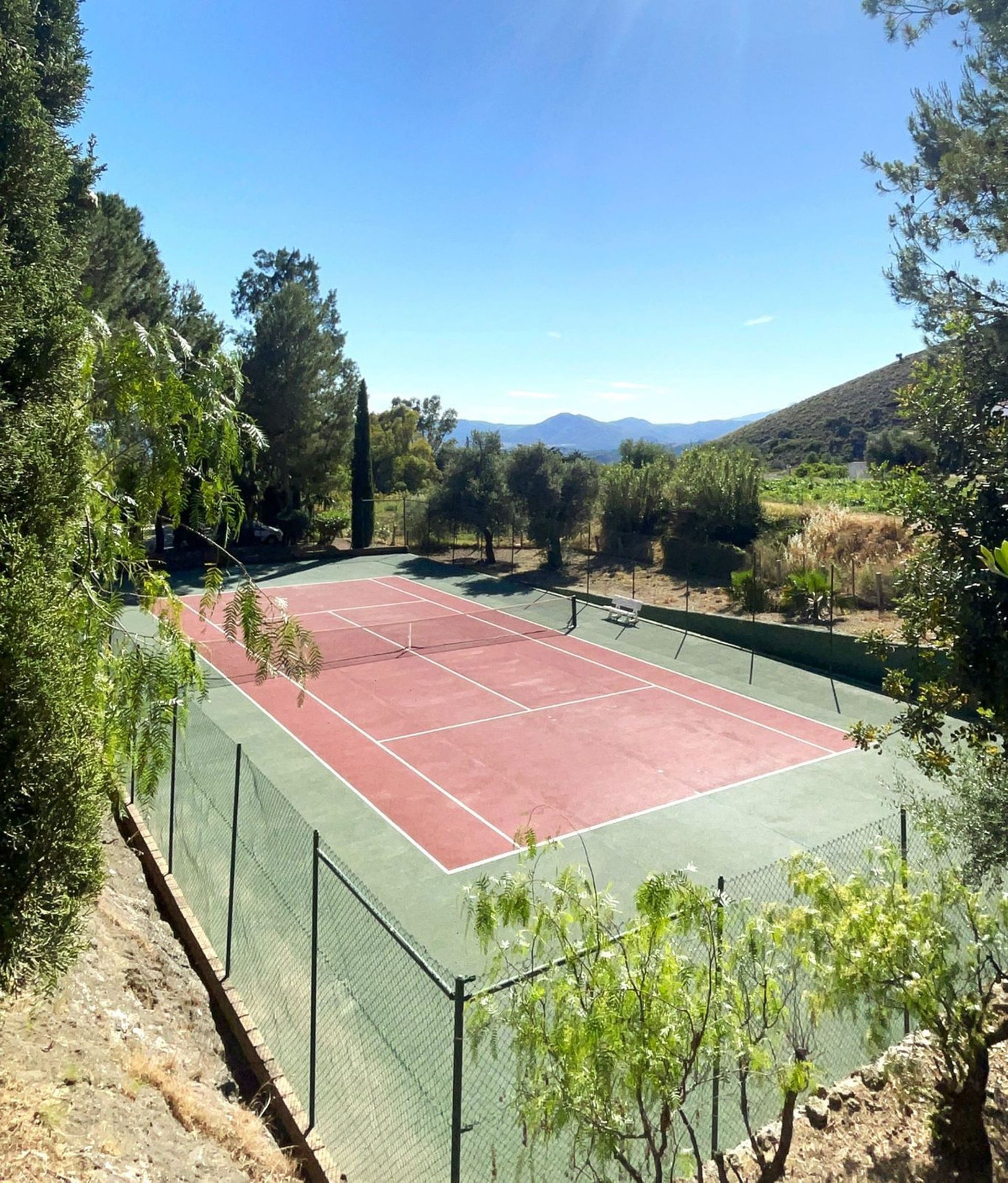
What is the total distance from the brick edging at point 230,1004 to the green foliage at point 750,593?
17.9 m

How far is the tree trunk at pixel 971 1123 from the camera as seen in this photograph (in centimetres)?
481

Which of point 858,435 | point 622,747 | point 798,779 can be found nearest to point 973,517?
point 798,779

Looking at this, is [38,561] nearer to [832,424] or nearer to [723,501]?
[723,501]

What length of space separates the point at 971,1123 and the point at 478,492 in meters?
29.4

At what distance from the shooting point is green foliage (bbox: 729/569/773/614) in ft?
78.5

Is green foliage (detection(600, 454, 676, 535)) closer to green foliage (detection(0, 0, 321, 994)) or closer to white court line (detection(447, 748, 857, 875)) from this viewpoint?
white court line (detection(447, 748, 857, 875))

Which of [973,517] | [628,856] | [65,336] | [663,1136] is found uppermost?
[65,336]

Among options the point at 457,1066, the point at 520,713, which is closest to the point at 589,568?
the point at 520,713

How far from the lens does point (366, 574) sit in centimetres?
3266

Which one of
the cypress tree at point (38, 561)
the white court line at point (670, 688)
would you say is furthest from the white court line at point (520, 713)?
the cypress tree at point (38, 561)

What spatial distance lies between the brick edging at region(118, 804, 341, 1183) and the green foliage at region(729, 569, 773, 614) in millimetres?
17877

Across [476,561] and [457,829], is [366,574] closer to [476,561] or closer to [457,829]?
[476,561]

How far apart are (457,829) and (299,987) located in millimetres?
4260

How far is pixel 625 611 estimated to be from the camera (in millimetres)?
25172
